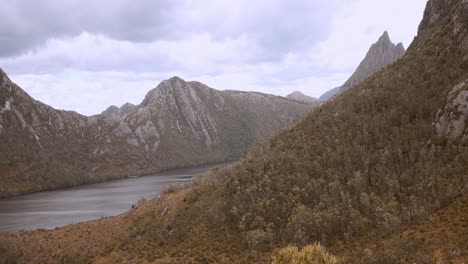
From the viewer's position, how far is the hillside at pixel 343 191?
3878 cm

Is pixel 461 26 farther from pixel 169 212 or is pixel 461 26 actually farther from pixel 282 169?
pixel 169 212

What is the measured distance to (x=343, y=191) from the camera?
4650cm

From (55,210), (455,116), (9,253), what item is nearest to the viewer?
(455,116)

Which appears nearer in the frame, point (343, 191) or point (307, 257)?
point (307, 257)

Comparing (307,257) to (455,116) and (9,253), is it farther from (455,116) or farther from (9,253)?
(9,253)

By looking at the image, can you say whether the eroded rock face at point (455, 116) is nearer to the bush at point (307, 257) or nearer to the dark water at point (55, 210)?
the bush at point (307, 257)

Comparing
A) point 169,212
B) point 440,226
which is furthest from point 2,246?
point 440,226

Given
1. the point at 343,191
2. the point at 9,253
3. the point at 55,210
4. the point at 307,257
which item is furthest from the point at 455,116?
the point at 55,210

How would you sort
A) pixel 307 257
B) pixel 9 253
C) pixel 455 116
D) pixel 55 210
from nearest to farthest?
pixel 307 257 → pixel 455 116 → pixel 9 253 → pixel 55 210

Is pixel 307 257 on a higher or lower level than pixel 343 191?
lower

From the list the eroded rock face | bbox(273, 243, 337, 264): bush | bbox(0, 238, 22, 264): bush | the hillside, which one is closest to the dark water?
the hillside

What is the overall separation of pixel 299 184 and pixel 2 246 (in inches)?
1670

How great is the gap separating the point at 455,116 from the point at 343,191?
1490 cm

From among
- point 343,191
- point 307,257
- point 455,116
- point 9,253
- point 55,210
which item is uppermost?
point 455,116
